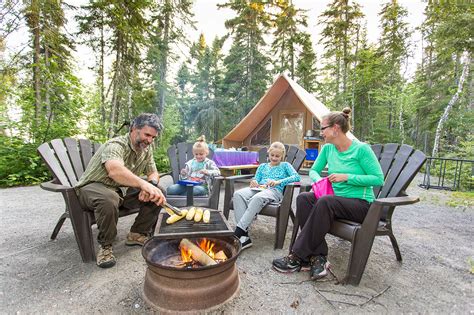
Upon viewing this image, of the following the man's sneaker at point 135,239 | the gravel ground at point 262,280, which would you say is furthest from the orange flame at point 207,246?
the man's sneaker at point 135,239

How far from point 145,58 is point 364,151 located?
959 centimetres

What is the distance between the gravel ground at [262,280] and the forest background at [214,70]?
13.4ft

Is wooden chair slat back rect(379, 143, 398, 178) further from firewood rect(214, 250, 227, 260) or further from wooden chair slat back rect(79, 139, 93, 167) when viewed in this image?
wooden chair slat back rect(79, 139, 93, 167)

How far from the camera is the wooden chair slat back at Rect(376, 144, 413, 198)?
7.59 ft

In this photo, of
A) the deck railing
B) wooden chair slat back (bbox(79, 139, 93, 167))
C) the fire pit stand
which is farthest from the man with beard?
the deck railing

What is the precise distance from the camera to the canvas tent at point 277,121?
9719 millimetres

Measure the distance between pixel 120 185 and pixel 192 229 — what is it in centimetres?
108

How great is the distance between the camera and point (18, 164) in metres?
5.34

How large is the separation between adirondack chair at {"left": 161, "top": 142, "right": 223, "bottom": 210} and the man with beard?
1.13 feet

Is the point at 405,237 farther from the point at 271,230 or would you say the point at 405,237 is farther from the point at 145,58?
the point at 145,58

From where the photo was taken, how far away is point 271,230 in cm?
307

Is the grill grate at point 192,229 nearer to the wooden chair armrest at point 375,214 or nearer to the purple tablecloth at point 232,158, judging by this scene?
the wooden chair armrest at point 375,214

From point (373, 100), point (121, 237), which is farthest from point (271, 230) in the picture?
point (373, 100)

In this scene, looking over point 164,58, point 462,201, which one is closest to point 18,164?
point 164,58
